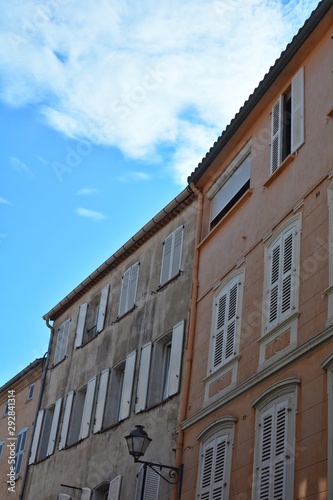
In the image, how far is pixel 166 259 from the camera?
1780 centimetres

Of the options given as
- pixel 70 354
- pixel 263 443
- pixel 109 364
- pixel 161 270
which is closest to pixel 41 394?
pixel 70 354

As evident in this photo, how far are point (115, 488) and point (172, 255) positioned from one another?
201 inches

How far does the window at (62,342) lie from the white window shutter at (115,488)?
666 cm

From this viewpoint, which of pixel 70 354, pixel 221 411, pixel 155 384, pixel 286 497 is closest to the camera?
pixel 286 497

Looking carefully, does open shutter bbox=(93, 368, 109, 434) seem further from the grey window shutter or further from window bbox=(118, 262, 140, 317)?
the grey window shutter

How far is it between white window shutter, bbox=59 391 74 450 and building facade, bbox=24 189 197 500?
0.03 m

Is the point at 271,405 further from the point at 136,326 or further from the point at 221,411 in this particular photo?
the point at 136,326

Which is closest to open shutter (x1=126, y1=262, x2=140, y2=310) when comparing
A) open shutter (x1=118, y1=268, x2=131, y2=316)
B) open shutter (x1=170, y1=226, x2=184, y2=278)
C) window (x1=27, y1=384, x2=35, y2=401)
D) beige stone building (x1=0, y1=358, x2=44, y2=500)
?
open shutter (x1=118, y1=268, x2=131, y2=316)

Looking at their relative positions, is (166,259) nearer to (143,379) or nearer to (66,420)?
(143,379)

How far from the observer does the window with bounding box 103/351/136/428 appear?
16812mm

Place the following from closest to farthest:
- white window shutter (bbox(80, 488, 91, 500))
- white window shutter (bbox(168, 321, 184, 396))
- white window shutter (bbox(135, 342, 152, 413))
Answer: white window shutter (bbox(168, 321, 184, 396)), white window shutter (bbox(135, 342, 152, 413)), white window shutter (bbox(80, 488, 91, 500))

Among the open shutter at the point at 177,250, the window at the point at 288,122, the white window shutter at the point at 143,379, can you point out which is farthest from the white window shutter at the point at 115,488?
the window at the point at 288,122

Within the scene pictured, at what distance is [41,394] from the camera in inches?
899

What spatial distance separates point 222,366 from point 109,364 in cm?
601
